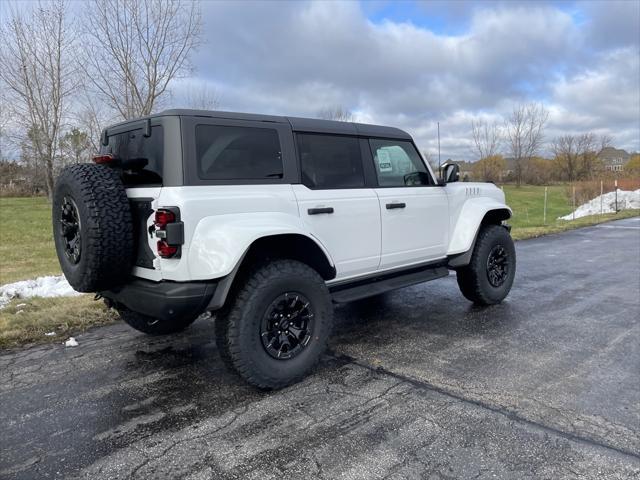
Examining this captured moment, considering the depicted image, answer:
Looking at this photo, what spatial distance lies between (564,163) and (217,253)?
65644mm

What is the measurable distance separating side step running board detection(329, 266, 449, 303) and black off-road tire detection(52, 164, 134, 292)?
170cm

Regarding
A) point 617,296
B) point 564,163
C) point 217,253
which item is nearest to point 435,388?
point 217,253

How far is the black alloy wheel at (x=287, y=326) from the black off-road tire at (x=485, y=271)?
7.74 ft

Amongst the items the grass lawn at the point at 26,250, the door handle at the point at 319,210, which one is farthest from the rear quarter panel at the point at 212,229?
the grass lawn at the point at 26,250

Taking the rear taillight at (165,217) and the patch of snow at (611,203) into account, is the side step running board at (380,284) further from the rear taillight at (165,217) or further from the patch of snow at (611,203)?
the patch of snow at (611,203)

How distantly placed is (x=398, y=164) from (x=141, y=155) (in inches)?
93.9

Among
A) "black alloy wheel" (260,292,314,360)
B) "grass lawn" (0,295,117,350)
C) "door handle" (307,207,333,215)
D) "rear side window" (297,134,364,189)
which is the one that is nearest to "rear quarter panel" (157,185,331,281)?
"door handle" (307,207,333,215)

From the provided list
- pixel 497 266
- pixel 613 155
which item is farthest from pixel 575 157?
pixel 497 266

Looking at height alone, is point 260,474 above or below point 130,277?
below

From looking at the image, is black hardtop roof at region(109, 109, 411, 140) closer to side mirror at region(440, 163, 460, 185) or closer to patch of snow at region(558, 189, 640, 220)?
side mirror at region(440, 163, 460, 185)

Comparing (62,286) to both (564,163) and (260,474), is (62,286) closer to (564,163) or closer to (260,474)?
(260,474)

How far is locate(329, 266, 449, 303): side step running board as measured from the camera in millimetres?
3965

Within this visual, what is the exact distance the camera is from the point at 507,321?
4.75m

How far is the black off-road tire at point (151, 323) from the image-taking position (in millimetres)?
3454
